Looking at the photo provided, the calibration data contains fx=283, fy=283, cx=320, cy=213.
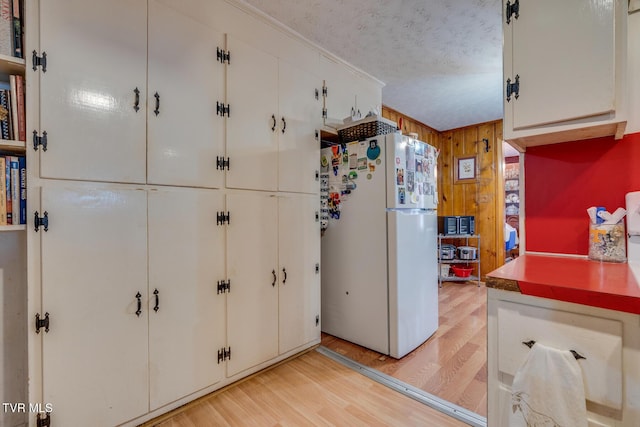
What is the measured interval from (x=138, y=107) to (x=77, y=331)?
115 centimetres

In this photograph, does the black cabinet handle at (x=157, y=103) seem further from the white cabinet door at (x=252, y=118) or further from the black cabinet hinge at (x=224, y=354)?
the black cabinet hinge at (x=224, y=354)

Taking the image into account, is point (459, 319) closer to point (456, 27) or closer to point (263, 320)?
point (263, 320)

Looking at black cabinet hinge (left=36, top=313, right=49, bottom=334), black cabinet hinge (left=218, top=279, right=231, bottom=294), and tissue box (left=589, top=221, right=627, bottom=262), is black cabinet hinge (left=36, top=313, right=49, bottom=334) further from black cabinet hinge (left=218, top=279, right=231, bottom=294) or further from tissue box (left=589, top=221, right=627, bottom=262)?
tissue box (left=589, top=221, right=627, bottom=262)

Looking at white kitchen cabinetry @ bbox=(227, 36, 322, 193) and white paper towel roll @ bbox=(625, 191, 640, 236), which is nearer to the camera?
white paper towel roll @ bbox=(625, 191, 640, 236)

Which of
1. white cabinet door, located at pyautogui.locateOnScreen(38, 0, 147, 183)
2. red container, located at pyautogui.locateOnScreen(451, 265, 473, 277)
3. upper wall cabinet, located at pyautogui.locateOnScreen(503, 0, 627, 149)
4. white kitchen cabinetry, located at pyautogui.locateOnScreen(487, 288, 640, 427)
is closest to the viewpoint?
white kitchen cabinetry, located at pyautogui.locateOnScreen(487, 288, 640, 427)

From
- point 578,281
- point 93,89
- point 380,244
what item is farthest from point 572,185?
point 93,89

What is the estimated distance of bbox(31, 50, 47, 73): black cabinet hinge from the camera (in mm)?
1233

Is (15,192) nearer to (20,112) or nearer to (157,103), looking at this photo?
(20,112)

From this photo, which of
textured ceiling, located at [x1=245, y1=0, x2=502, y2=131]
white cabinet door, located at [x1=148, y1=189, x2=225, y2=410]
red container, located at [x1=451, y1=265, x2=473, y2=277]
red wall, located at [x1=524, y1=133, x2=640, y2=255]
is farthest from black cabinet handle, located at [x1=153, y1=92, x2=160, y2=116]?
red container, located at [x1=451, y1=265, x2=473, y2=277]

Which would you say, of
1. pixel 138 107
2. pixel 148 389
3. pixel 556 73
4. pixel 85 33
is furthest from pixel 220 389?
pixel 556 73

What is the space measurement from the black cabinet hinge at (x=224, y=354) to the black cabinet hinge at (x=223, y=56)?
6.16 ft

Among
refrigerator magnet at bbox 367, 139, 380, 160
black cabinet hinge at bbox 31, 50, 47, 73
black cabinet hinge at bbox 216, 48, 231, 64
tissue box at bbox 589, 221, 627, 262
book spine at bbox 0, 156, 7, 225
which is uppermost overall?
black cabinet hinge at bbox 216, 48, 231, 64

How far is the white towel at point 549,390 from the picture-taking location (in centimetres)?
79

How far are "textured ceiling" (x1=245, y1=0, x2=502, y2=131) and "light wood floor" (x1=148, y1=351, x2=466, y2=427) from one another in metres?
2.58
